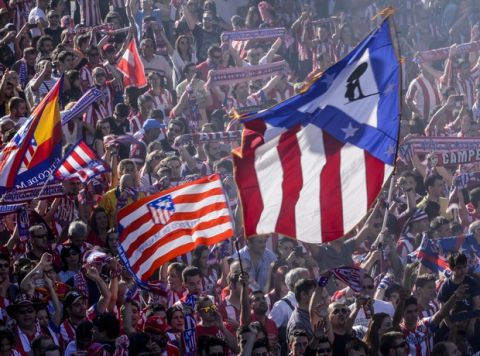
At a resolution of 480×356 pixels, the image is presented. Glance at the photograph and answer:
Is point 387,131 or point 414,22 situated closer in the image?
point 387,131

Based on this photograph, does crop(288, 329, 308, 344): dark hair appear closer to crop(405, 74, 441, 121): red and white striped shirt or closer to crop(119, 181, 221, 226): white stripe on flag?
crop(119, 181, 221, 226): white stripe on flag

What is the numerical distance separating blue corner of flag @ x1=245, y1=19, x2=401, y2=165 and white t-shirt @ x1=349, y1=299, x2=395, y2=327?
178 cm

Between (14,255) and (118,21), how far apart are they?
8.36 metres

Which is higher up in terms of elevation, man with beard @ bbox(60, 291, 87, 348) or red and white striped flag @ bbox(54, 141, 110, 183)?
red and white striped flag @ bbox(54, 141, 110, 183)

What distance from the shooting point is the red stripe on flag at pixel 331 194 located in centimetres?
1238

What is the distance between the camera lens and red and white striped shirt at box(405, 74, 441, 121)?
70.2ft

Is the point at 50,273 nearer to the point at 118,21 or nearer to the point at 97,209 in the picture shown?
the point at 97,209

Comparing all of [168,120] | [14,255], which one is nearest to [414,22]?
[168,120]

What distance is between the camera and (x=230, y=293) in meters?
13.9

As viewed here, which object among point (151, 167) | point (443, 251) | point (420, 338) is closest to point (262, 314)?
point (420, 338)

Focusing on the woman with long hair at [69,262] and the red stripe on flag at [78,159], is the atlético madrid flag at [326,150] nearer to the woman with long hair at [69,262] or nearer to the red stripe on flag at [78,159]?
the woman with long hair at [69,262]

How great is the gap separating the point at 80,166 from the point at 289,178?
11.3 feet

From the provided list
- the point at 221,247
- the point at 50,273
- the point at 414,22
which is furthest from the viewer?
the point at 414,22

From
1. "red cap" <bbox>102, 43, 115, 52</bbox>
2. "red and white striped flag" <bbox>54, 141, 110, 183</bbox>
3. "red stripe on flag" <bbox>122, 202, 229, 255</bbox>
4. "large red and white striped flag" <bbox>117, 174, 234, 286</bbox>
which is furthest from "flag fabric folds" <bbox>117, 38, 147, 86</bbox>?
"red stripe on flag" <bbox>122, 202, 229, 255</bbox>
